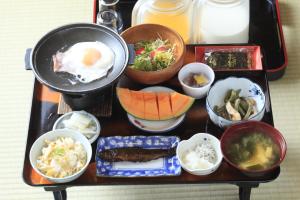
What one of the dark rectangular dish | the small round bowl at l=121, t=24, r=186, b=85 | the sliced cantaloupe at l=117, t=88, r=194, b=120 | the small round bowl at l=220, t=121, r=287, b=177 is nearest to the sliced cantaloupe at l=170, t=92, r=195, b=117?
the sliced cantaloupe at l=117, t=88, r=194, b=120

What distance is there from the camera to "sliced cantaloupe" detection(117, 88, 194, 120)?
6.42 feet

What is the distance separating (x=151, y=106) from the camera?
6.53 ft

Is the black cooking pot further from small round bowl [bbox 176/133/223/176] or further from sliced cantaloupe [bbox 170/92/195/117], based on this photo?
small round bowl [bbox 176/133/223/176]

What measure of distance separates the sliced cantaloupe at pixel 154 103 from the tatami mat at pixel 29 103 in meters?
0.48

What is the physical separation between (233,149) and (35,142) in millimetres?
775

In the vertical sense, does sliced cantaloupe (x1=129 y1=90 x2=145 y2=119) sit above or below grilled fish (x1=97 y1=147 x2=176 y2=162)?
above

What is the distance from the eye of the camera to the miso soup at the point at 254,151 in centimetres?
177

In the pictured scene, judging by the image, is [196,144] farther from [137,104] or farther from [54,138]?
[54,138]

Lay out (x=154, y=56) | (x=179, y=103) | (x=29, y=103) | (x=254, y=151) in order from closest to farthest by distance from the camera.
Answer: (x=254, y=151) → (x=179, y=103) → (x=154, y=56) → (x=29, y=103)

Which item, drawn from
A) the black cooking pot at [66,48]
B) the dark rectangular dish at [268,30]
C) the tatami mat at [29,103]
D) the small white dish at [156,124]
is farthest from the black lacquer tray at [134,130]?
the dark rectangular dish at [268,30]

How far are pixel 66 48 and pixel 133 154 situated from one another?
0.55m

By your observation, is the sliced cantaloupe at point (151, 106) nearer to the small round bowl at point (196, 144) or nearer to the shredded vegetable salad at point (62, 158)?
the small round bowl at point (196, 144)

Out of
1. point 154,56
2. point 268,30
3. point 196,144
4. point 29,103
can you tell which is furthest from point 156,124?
point 268,30

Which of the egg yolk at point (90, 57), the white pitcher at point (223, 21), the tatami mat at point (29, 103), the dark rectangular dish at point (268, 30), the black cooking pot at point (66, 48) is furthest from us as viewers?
the dark rectangular dish at point (268, 30)
